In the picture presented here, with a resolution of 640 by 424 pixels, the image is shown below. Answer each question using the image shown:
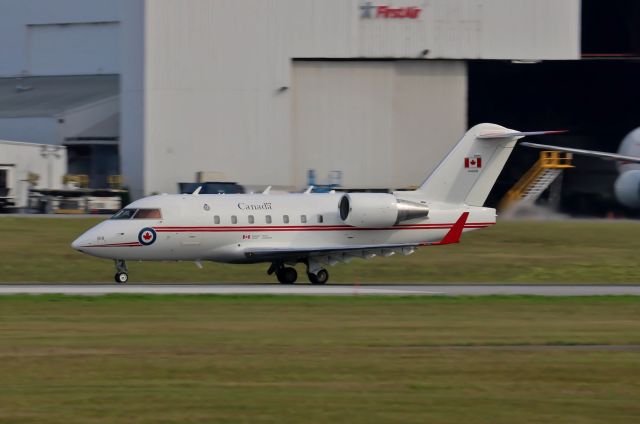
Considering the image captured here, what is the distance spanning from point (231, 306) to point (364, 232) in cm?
861

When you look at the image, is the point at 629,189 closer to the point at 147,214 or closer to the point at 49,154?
the point at 49,154

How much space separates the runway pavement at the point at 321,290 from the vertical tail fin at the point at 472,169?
346cm

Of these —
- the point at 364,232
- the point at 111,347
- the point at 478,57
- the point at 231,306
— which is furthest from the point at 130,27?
the point at 111,347

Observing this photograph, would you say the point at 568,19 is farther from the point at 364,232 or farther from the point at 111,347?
the point at 111,347

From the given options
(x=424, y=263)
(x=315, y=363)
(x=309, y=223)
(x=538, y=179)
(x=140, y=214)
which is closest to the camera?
(x=315, y=363)

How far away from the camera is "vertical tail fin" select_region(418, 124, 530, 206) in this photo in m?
35.4

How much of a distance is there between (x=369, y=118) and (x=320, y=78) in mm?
3347

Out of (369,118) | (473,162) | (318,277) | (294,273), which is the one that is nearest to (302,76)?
(369,118)

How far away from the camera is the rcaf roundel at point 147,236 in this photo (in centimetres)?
3272

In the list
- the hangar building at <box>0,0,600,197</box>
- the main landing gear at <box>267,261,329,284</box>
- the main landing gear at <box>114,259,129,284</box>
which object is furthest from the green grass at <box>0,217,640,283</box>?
the hangar building at <box>0,0,600,197</box>

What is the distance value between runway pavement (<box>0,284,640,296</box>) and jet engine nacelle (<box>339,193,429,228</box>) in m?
2.33

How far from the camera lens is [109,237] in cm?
3231

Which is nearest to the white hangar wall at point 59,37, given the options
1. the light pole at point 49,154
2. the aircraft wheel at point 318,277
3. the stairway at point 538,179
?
the light pole at point 49,154

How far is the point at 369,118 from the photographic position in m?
60.9
